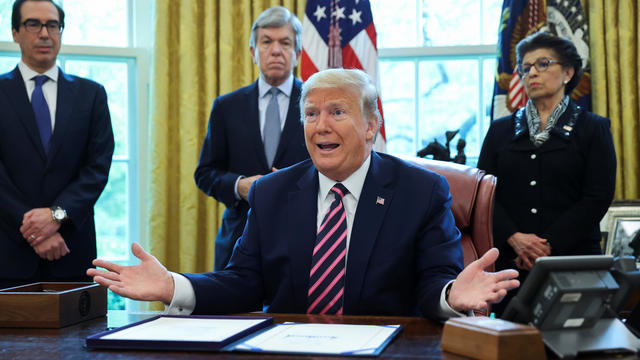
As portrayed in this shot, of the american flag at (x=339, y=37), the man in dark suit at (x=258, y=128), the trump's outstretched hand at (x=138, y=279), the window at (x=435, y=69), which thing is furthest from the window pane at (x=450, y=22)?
the trump's outstretched hand at (x=138, y=279)

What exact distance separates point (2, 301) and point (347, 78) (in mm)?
1191

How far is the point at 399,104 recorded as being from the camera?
15.0ft

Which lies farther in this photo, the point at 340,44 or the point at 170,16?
the point at 170,16

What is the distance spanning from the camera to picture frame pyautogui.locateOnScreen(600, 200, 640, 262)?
3.56m

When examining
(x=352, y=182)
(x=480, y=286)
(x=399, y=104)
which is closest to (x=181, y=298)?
(x=352, y=182)

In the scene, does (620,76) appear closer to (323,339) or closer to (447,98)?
(447,98)

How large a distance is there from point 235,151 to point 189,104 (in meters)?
1.37

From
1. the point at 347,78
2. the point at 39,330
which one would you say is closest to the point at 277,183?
the point at 347,78

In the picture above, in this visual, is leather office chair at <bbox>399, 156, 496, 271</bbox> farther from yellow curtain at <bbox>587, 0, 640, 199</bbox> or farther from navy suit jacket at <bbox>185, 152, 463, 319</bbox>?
yellow curtain at <bbox>587, 0, 640, 199</bbox>

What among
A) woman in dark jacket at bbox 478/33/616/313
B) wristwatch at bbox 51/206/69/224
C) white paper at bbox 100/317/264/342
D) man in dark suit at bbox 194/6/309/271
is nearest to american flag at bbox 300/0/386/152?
man in dark suit at bbox 194/6/309/271

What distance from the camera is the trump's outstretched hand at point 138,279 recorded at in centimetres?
167

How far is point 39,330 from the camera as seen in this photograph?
5.25ft

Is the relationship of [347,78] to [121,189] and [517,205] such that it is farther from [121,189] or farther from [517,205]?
[121,189]

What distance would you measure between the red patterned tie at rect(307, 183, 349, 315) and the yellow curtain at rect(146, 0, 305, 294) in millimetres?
2444
